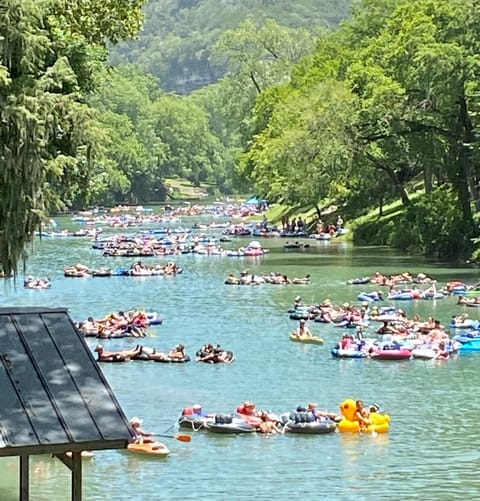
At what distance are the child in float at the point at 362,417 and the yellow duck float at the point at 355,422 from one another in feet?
0.06

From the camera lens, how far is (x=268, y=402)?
1102 inches

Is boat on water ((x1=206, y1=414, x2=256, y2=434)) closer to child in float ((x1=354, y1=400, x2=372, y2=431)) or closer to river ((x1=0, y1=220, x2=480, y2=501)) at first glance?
river ((x1=0, y1=220, x2=480, y2=501))

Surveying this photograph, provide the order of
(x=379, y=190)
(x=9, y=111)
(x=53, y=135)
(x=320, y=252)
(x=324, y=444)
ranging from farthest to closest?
(x=379, y=190), (x=320, y=252), (x=324, y=444), (x=53, y=135), (x=9, y=111)

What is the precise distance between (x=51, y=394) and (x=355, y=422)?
14409 millimetres

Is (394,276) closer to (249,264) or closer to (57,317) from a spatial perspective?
(249,264)

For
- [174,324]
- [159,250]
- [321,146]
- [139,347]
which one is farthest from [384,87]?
[139,347]

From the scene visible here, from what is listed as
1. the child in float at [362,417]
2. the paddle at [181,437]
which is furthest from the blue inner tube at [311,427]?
the paddle at [181,437]

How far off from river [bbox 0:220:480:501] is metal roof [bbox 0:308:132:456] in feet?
26.9

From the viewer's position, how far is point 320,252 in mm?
66000

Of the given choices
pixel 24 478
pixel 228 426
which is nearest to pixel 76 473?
pixel 24 478

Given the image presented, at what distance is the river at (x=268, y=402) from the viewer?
2144 cm

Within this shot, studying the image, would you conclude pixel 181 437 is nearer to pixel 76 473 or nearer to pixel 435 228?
pixel 76 473

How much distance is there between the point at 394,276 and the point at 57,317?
3935 centimetres

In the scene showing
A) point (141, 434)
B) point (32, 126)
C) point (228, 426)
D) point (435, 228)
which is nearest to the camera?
point (32, 126)
